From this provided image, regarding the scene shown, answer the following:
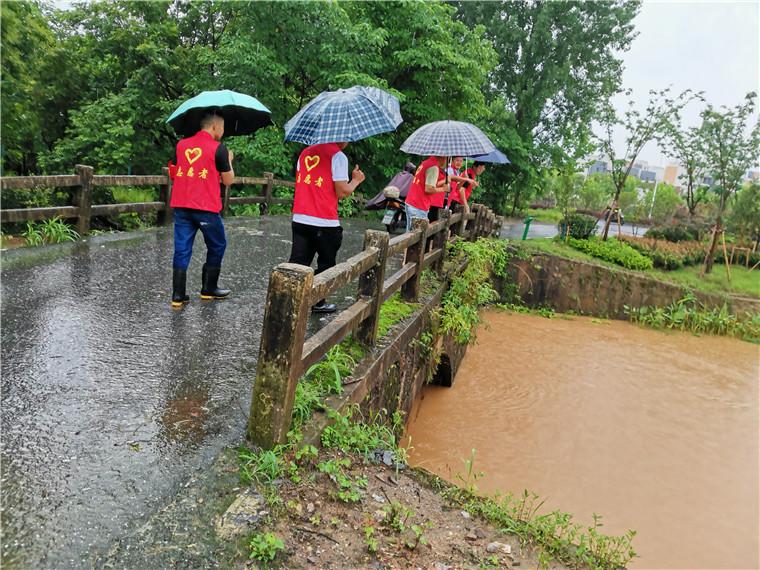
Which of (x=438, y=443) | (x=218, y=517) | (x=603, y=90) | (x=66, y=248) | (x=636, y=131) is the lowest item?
(x=438, y=443)

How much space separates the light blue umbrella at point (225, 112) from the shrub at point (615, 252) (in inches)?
525

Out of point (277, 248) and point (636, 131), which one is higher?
point (636, 131)

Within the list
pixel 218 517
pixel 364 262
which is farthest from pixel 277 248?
pixel 218 517

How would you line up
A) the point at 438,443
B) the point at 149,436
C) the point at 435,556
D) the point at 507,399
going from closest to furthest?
the point at 435,556 → the point at 149,436 → the point at 438,443 → the point at 507,399

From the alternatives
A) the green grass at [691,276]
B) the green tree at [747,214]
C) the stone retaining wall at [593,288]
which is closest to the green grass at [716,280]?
the green grass at [691,276]

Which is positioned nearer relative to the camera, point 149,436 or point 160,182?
point 149,436

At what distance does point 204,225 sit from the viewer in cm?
468

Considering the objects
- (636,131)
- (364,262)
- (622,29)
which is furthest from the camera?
(622,29)

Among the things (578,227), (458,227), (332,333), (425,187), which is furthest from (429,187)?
(578,227)

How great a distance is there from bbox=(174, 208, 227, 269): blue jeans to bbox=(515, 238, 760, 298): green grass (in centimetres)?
1160

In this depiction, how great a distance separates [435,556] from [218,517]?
1.16 m

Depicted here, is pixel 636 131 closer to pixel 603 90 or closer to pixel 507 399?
pixel 603 90

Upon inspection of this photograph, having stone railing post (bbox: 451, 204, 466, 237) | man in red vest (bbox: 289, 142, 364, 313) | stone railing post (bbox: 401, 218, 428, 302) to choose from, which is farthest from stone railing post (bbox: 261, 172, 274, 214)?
man in red vest (bbox: 289, 142, 364, 313)

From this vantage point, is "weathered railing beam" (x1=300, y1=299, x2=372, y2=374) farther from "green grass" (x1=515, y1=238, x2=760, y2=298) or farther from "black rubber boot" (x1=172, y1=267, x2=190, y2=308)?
"green grass" (x1=515, y1=238, x2=760, y2=298)
